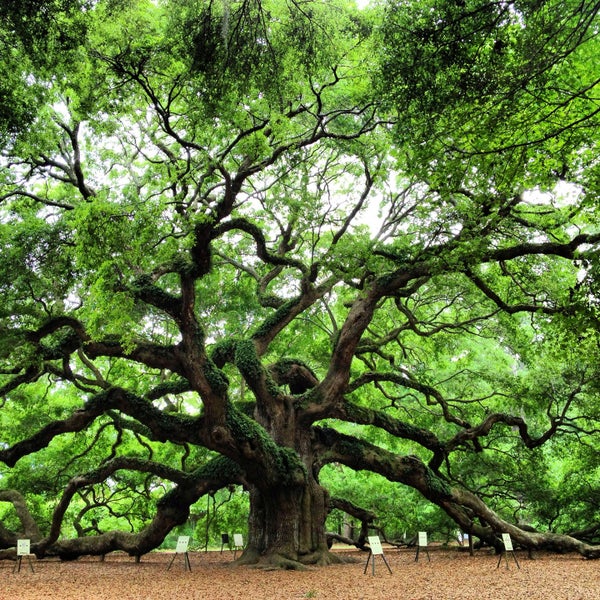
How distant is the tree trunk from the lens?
8641mm

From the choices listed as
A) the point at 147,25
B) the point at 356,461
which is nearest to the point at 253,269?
the point at 356,461

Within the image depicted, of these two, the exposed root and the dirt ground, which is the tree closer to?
the exposed root

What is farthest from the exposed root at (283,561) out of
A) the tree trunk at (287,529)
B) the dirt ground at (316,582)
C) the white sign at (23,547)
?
the white sign at (23,547)

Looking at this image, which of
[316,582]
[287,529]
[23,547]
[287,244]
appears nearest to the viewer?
[316,582]

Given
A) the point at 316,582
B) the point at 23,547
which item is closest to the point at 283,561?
the point at 316,582

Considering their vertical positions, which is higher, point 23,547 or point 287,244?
point 287,244

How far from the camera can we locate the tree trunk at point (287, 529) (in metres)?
8.64

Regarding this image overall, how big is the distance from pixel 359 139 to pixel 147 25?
13.2ft

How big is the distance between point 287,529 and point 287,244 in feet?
18.5

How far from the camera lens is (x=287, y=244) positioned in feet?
35.9

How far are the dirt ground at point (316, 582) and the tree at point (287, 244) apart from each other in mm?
1024

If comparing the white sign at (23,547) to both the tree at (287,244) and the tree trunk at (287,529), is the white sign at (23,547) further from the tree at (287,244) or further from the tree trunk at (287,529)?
the tree trunk at (287,529)

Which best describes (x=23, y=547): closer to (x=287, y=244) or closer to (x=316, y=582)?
(x=316, y=582)

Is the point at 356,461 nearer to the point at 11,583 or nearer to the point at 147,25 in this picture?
the point at 11,583
